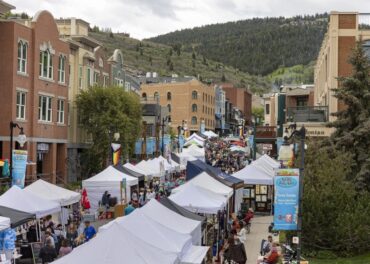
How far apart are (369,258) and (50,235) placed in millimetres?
10226

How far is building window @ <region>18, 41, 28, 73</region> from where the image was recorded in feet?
134

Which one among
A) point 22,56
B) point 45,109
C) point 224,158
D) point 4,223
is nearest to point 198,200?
point 4,223

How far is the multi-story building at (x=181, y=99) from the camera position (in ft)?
391

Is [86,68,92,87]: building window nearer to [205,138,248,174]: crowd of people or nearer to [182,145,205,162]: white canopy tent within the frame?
[182,145,205,162]: white canopy tent

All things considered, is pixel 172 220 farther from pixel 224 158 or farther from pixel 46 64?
pixel 224 158

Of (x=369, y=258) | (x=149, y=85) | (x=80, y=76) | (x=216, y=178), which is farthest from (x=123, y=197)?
(x=149, y=85)

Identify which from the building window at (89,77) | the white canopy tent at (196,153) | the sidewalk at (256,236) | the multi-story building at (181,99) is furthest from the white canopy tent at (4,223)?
the multi-story building at (181,99)

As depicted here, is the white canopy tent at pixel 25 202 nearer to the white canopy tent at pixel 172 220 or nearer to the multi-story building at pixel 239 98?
the white canopy tent at pixel 172 220

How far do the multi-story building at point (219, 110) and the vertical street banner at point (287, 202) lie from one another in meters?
120

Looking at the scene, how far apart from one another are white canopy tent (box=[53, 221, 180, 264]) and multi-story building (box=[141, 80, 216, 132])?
105288 mm

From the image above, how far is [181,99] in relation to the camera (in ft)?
393

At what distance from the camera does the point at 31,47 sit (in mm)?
42188

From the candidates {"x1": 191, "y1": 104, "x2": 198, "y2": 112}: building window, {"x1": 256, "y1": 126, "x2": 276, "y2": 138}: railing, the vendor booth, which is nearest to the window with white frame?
the vendor booth

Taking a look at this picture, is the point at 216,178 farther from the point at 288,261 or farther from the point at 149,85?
the point at 149,85
